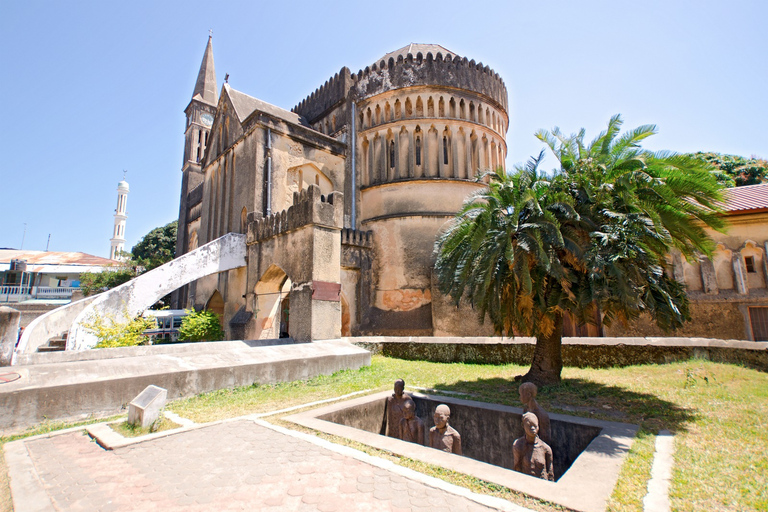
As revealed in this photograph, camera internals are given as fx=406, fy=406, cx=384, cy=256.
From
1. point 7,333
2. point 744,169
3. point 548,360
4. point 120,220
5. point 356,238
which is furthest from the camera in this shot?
point 120,220

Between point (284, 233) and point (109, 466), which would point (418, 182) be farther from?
point (109, 466)

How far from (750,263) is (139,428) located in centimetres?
2034

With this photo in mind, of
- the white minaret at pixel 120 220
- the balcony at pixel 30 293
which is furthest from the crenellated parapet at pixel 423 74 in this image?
the white minaret at pixel 120 220

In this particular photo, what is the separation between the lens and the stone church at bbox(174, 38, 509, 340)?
16.7 meters

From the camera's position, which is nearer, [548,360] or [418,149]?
[548,360]

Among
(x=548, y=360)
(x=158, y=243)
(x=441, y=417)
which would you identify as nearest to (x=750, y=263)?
(x=548, y=360)

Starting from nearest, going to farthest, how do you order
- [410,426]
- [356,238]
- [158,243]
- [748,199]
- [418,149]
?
Answer: [410,426] < [748,199] < [356,238] < [418,149] < [158,243]

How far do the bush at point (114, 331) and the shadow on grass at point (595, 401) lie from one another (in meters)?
7.66

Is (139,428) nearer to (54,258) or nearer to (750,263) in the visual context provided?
(750,263)

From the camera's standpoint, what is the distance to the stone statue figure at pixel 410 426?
5.75 metres

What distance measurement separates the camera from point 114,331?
32.2ft

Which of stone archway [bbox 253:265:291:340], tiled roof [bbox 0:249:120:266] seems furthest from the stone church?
tiled roof [bbox 0:249:120:266]

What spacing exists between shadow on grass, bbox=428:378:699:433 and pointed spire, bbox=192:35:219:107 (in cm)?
3360

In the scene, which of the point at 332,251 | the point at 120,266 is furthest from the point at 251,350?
the point at 120,266
